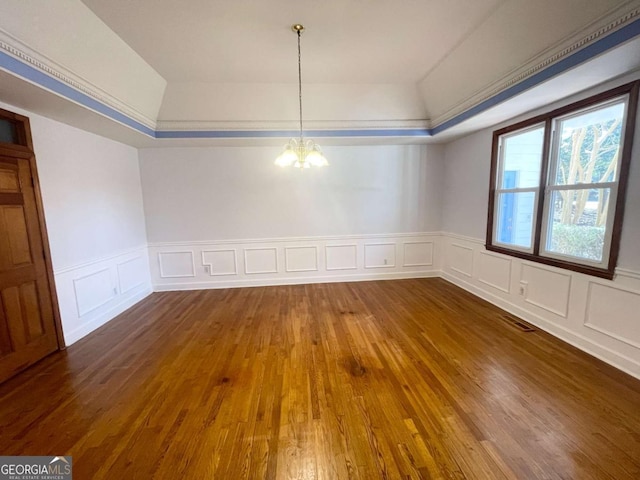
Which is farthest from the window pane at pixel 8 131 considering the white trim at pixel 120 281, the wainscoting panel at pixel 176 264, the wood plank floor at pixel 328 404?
the wainscoting panel at pixel 176 264

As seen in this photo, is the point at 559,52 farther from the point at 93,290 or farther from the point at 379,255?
the point at 93,290

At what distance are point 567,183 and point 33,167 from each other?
5.57m

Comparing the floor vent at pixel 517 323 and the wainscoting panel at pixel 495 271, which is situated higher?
the wainscoting panel at pixel 495 271

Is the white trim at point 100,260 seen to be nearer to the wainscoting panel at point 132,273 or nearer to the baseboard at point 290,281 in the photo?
the wainscoting panel at point 132,273

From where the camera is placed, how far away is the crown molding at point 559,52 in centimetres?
183

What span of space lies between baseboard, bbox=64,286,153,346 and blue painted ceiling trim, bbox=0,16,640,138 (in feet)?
8.15

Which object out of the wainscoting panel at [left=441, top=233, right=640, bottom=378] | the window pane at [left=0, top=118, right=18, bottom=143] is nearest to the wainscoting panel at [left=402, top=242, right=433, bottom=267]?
the wainscoting panel at [left=441, top=233, right=640, bottom=378]

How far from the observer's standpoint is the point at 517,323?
3262 millimetres

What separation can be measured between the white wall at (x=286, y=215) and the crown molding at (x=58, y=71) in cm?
149

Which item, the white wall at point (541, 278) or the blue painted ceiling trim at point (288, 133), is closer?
the white wall at point (541, 278)

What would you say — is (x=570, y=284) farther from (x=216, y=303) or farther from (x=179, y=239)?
(x=179, y=239)

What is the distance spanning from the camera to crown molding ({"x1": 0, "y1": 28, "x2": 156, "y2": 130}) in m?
1.89

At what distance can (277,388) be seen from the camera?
220cm

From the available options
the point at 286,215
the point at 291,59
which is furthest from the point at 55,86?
the point at 286,215
